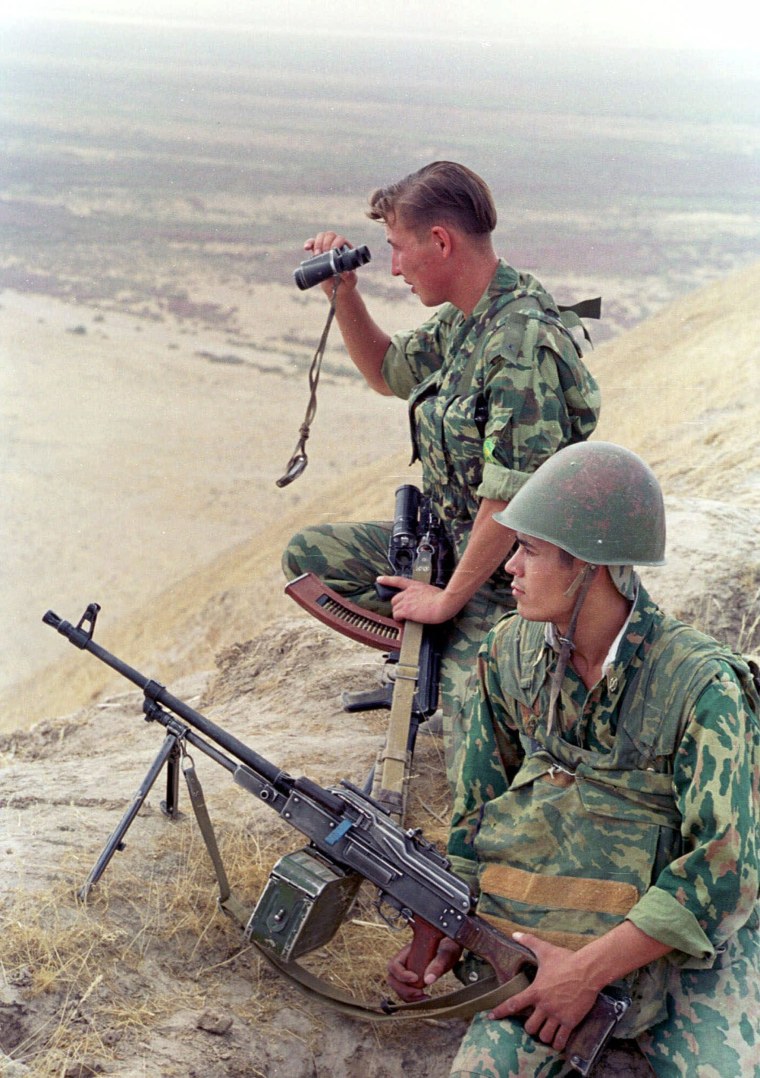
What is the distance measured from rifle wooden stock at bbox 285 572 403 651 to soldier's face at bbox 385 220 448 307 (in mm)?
1191

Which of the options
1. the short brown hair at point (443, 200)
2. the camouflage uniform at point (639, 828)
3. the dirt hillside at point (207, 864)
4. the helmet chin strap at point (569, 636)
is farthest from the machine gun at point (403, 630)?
the helmet chin strap at point (569, 636)

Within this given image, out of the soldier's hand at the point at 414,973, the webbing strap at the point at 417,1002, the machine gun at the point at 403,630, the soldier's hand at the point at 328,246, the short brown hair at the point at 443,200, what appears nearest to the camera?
the webbing strap at the point at 417,1002

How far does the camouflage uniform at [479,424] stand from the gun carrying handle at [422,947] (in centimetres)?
72

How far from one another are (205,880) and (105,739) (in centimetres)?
216

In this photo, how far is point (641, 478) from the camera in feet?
10.3

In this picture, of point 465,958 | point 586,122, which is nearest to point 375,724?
point 465,958

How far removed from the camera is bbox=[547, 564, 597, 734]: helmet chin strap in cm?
312

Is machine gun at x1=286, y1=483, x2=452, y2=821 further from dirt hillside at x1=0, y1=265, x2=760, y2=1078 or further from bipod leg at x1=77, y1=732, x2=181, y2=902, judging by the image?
bipod leg at x1=77, y1=732, x2=181, y2=902

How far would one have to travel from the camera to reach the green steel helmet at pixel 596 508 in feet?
10.1

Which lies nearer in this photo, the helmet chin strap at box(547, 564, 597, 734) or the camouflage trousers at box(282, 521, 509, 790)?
the helmet chin strap at box(547, 564, 597, 734)

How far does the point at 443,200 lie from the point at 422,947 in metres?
2.40

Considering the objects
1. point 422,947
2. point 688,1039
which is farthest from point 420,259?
point 688,1039

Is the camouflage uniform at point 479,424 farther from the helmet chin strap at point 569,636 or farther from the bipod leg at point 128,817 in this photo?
the bipod leg at point 128,817

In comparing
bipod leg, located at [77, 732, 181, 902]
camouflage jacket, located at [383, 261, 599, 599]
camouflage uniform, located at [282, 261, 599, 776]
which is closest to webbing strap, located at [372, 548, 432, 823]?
camouflage uniform, located at [282, 261, 599, 776]
